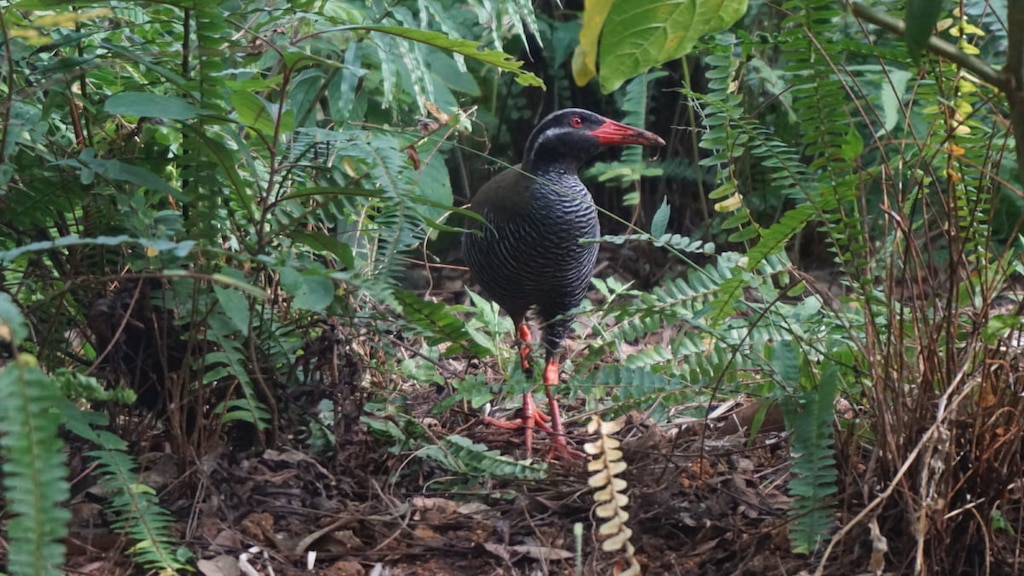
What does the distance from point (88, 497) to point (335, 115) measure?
5.18ft

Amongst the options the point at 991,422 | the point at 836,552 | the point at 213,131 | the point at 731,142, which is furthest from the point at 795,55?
the point at 213,131

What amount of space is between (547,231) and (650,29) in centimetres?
246

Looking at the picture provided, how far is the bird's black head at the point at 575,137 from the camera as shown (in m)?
4.20

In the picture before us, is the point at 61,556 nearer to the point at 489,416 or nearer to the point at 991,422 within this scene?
the point at 991,422

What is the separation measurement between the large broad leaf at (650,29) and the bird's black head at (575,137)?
2.61 m

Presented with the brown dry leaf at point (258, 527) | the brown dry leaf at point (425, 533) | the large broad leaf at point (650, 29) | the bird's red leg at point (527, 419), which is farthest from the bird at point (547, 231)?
the large broad leaf at point (650, 29)

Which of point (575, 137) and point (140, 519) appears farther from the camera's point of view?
point (575, 137)

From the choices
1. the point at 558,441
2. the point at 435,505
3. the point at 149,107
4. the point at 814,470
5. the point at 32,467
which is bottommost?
the point at 558,441

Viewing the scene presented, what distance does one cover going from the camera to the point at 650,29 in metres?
1.55

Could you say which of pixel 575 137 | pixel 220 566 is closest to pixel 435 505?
pixel 220 566

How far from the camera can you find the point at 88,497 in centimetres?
227

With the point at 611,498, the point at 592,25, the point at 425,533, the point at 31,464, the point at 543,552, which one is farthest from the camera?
the point at 425,533

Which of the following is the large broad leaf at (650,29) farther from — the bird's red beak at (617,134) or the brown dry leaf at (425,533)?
the bird's red beak at (617,134)

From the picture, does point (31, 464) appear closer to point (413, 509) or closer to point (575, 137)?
point (413, 509)
